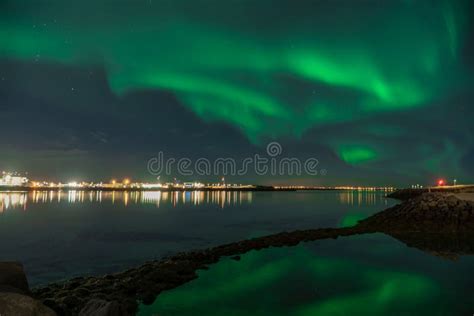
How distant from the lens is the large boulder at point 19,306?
703 cm

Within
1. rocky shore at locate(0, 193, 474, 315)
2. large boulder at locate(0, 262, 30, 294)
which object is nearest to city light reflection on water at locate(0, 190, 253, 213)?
rocky shore at locate(0, 193, 474, 315)

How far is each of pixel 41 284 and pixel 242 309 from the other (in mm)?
10757

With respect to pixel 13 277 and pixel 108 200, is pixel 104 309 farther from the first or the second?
pixel 108 200

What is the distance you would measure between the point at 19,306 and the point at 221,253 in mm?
14039

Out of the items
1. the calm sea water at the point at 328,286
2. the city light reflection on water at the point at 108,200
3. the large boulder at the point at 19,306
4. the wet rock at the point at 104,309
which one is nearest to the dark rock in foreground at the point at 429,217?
the calm sea water at the point at 328,286

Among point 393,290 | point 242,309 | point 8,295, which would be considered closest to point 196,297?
point 242,309

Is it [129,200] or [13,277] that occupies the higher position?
[13,277]

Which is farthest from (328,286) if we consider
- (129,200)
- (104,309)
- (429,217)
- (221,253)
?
(129,200)

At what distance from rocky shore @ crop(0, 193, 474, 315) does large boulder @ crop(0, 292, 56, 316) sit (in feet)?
4.10

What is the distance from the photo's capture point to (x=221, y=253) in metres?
20.3

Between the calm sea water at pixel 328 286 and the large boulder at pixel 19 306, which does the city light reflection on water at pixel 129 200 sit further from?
the large boulder at pixel 19 306

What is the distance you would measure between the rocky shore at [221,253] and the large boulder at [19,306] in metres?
1.25

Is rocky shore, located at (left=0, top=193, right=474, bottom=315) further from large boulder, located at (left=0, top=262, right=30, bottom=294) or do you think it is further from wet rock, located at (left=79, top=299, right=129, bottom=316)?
large boulder, located at (left=0, top=262, right=30, bottom=294)

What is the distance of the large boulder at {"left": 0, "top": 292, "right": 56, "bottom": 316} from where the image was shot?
7027 millimetres
